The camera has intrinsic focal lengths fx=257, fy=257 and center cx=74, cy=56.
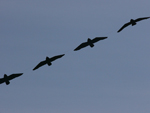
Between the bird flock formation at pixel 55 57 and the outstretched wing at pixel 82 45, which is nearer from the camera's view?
the outstretched wing at pixel 82 45

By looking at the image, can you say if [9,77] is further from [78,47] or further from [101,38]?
[101,38]

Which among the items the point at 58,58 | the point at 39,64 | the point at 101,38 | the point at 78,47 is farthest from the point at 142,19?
the point at 39,64

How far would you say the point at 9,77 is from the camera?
49156mm

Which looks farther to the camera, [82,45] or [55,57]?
[55,57]

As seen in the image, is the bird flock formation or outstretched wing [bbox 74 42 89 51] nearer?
outstretched wing [bbox 74 42 89 51]

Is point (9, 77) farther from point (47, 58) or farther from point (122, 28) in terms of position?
point (122, 28)

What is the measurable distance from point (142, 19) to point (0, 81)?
2948 cm

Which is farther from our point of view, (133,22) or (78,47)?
(133,22)

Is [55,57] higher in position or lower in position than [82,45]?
lower

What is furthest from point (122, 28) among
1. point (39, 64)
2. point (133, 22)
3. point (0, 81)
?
point (0, 81)

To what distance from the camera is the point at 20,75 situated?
49.2m

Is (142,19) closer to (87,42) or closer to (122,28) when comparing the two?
(122,28)

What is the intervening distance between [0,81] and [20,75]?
4.01 metres

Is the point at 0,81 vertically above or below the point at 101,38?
below
